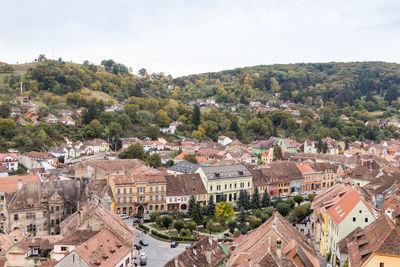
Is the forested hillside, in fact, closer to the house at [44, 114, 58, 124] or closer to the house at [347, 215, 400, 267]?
the house at [44, 114, 58, 124]

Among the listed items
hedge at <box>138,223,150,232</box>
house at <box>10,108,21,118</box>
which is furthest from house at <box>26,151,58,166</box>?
hedge at <box>138,223,150,232</box>

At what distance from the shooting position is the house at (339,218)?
121 ft

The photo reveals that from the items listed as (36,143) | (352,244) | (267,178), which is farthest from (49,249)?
(36,143)

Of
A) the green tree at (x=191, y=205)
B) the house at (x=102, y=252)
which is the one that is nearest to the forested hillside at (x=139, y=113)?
the green tree at (x=191, y=205)

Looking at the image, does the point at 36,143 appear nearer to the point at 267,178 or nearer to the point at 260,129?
the point at 267,178

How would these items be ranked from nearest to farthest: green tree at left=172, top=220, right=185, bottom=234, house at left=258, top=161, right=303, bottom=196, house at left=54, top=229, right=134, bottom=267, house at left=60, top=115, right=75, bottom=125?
house at left=54, top=229, right=134, bottom=267, green tree at left=172, top=220, right=185, bottom=234, house at left=258, top=161, right=303, bottom=196, house at left=60, top=115, right=75, bottom=125

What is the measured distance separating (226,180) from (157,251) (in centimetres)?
2562

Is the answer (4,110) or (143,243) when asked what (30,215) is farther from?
(4,110)

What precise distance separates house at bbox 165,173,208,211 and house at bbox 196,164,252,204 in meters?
1.25

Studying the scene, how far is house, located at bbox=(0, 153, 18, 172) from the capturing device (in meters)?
83.9

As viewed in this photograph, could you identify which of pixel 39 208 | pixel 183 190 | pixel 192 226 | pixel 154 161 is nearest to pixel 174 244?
pixel 192 226

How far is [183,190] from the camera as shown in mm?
65562

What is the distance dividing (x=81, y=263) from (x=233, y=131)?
108856 mm

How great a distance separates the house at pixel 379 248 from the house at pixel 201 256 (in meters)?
11.5
